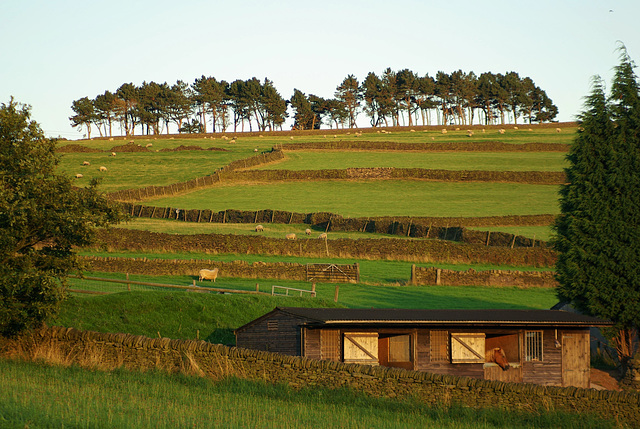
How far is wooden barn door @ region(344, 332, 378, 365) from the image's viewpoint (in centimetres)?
2184

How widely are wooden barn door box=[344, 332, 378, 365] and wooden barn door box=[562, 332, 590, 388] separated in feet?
23.3

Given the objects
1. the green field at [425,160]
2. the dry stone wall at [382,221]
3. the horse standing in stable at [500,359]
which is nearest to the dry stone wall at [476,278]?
the dry stone wall at [382,221]

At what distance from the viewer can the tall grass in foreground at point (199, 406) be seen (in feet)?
39.6

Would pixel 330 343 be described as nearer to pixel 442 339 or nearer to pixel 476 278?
pixel 442 339

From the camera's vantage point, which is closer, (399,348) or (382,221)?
(399,348)

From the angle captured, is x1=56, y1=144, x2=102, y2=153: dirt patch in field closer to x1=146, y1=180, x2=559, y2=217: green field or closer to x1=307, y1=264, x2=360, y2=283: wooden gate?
x1=146, y1=180, x2=559, y2=217: green field

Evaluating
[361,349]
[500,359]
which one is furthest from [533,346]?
[361,349]

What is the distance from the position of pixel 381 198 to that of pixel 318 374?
49.3 meters

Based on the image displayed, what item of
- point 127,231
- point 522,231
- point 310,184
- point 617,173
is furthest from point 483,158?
point 617,173

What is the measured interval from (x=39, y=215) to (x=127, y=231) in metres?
25.2

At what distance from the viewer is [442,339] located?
22594 millimetres

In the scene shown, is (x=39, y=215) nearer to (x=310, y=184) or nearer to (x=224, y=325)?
(x=224, y=325)

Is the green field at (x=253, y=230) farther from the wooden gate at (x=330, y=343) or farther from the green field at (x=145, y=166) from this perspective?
the wooden gate at (x=330, y=343)

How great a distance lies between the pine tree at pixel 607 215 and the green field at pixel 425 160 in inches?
2120
